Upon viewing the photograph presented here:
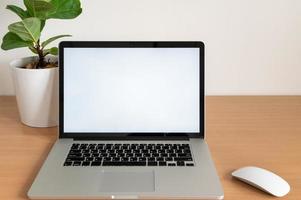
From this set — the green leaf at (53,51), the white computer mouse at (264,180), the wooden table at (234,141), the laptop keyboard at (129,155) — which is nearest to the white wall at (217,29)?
the wooden table at (234,141)

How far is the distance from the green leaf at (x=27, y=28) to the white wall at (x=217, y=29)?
297 millimetres

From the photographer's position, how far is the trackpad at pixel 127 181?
A: 0.75 meters

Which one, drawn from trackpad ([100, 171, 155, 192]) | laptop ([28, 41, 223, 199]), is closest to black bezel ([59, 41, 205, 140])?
laptop ([28, 41, 223, 199])

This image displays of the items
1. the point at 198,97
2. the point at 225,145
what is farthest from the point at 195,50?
the point at 225,145

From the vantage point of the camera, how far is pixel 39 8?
982 millimetres

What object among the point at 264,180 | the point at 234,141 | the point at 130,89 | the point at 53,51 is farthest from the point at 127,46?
the point at 264,180

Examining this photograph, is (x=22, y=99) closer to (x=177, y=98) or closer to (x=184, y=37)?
(x=177, y=98)

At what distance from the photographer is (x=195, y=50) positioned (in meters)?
1.01

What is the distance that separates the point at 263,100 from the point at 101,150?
0.61 meters

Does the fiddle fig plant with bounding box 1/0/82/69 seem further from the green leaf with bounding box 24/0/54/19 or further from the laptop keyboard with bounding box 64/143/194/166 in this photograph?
the laptop keyboard with bounding box 64/143/194/166

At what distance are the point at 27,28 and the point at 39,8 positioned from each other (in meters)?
0.06

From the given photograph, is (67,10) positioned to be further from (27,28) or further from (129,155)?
(129,155)

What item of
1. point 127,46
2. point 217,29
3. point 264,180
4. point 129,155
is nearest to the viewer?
point 264,180

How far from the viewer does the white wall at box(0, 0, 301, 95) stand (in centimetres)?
124
